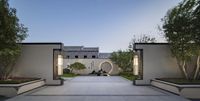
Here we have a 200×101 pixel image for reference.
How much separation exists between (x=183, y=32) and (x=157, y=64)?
3784 mm

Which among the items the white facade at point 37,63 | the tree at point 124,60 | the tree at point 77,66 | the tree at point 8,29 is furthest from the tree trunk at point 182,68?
the tree at point 77,66

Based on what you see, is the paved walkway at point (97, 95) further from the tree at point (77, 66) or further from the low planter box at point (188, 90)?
the tree at point (77, 66)

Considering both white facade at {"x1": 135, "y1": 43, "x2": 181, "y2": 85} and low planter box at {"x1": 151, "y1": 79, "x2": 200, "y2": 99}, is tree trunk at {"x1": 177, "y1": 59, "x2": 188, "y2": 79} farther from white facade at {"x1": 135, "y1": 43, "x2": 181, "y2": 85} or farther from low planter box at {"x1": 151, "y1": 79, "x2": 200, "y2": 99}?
low planter box at {"x1": 151, "y1": 79, "x2": 200, "y2": 99}

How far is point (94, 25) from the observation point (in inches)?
1021

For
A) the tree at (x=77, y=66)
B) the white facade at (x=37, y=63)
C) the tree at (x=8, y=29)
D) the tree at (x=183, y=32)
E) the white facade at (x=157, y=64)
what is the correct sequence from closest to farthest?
1. the tree at (x=8, y=29)
2. the tree at (x=183, y=32)
3. the white facade at (x=157, y=64)
4. the white facade at (x=37, y=63)
5. the tree at (x=77, y=66)

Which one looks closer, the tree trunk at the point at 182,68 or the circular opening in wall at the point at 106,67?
the tree trunk at the point at 182,68

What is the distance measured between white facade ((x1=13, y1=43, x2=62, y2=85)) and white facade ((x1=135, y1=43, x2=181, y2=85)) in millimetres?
5063

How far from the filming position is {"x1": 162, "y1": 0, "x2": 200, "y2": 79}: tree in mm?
14156

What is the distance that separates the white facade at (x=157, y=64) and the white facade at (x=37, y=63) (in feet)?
16.6

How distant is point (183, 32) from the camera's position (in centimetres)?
1508

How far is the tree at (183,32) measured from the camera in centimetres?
1416

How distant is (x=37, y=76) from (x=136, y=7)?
727cm

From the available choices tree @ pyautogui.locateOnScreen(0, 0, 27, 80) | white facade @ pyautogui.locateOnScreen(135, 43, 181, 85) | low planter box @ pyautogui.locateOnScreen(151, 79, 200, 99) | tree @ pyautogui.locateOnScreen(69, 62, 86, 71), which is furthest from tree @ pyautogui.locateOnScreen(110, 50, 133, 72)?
low planter box @ pyautogui.locateOnScreen(151, 79, 200, 99)

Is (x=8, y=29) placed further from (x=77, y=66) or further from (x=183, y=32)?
(x=77, y=66)
